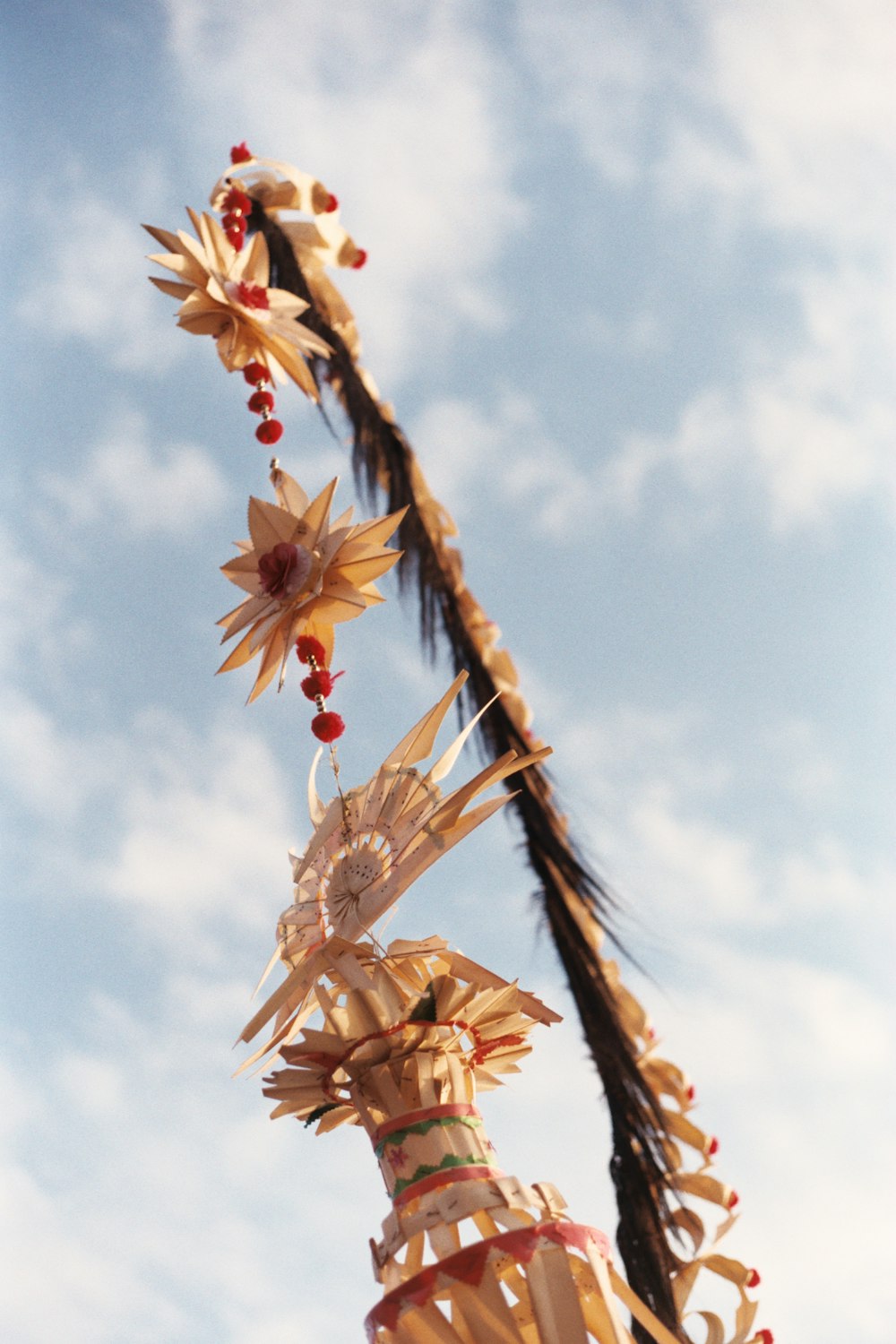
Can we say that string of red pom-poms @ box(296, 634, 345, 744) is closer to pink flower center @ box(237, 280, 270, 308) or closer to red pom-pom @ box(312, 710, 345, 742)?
red pom-pom @ box(312, 710, 345, 742)

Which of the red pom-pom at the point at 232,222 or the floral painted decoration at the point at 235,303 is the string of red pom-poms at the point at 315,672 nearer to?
the floral painted decoration at the point at 235,303

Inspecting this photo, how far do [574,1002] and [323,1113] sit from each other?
705mm

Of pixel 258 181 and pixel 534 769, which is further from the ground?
pixel 258 181

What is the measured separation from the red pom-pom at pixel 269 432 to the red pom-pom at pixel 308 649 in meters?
0.37

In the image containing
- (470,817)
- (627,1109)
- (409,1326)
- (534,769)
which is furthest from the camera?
(534,769)

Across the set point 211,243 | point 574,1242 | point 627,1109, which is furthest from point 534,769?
point 574,1242

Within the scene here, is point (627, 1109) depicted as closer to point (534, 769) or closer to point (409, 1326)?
point (534, 769)

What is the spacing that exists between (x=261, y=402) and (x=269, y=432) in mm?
75

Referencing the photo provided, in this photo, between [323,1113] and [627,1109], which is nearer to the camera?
[323,1113]

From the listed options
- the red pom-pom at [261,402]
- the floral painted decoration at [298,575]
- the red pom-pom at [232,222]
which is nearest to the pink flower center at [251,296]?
the red pom-pom at [261,402]

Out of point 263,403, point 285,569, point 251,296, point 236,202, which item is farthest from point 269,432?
point 236,202

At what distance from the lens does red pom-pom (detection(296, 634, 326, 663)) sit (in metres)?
1.43

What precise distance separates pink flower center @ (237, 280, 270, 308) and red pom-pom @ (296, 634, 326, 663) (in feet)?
1.78

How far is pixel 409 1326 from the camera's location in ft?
3.25
